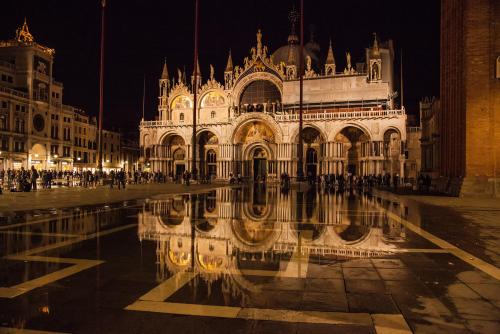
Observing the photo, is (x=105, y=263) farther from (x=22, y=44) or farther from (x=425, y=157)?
(x=22, y=44)

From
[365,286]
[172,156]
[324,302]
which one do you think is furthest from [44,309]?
[172,156]

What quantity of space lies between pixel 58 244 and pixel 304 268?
5.49m

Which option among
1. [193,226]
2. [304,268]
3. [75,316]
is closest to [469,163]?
[193,226]

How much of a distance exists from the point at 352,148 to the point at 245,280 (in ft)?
161

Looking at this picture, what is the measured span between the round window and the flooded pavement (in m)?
56.7

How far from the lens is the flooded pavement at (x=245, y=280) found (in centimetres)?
421

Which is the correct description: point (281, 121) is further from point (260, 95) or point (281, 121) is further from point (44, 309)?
point (44, 309)

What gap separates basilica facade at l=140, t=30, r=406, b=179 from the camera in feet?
164

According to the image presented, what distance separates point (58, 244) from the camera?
851 centimetres

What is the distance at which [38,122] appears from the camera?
200 feet

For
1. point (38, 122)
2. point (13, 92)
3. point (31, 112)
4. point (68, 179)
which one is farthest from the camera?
point (38, 122)

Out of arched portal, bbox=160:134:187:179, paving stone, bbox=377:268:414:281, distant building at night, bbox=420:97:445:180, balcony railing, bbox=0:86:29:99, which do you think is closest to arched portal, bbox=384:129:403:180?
distant building at night, bbox=420:97:445:180

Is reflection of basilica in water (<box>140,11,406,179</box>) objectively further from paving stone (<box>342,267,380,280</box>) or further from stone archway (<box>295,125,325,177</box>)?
paving stone (<box>342,267,380,280</box>)

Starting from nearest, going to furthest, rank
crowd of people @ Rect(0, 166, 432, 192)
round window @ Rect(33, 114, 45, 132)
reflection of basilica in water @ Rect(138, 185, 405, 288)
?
reflection of basilica in water @ Rect(138, 185, 405, 288) → crowd of people @ Rect(0, 166, 432, 192) → round window @ Rect(33, 114, 45, 132)
